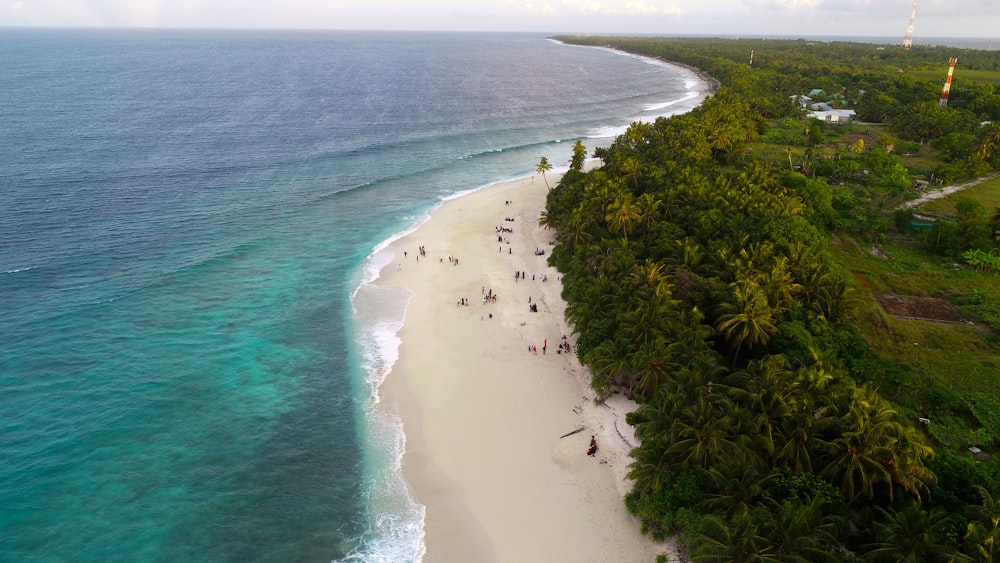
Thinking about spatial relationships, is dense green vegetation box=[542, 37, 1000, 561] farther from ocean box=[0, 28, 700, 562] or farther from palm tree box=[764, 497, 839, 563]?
ocean box=[0, 28, 700, 562]

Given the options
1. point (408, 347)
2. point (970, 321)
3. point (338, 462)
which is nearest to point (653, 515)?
point (338, 462)

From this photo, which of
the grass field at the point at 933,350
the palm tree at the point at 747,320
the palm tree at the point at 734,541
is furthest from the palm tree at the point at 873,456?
the palm tree at the point at 747,320

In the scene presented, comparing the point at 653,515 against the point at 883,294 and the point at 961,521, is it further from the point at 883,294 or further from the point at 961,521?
the point at 883,294

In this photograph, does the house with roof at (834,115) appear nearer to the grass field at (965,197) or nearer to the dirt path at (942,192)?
the dirt path at (942,192)

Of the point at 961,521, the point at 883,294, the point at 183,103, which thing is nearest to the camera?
the point at 961,521

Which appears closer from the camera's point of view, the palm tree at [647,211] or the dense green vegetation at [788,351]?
the dense green vegetation at [788,351]

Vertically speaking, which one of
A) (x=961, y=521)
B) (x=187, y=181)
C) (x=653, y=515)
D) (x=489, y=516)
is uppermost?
(x=187, y=181)

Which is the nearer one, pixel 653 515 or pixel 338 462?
pixel 653 515
